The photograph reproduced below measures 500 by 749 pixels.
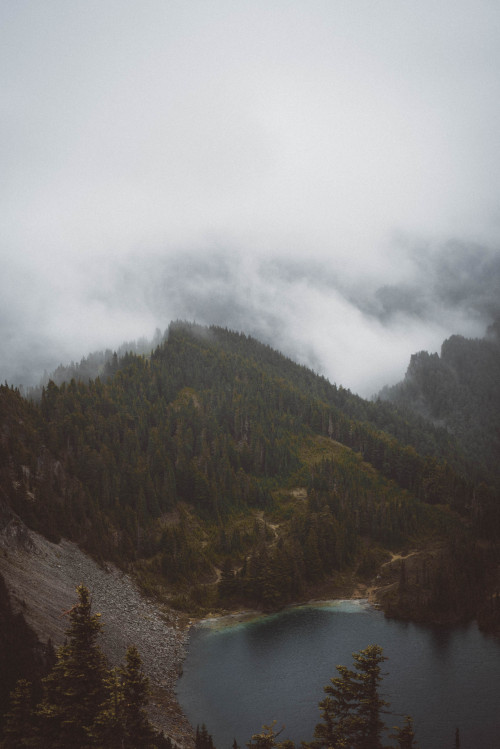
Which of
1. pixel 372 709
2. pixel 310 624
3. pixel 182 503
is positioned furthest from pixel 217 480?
pixel 372 709

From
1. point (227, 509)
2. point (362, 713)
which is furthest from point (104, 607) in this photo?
point (227, 509)

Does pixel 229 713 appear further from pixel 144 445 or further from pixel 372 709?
pixel 144 445

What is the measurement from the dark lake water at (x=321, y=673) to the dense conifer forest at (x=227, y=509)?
→ 10504 mm

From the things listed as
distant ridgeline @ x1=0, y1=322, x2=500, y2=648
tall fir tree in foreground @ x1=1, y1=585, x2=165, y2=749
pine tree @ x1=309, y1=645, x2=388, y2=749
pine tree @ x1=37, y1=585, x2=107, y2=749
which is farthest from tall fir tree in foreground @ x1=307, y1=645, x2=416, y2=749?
distant ridgeline @ x1=0, y1=322, x2=500, y2=648

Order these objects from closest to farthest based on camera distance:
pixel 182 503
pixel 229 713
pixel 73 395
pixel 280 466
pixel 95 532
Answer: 1. pixel 229 713
2. pixel 95 532
3. pixel 182 503
4. pixel 73 395
5. pixel 280 466

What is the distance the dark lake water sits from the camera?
226ft

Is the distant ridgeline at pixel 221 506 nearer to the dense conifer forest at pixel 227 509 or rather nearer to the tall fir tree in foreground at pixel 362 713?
the dense conifer forest at pixel 227 509

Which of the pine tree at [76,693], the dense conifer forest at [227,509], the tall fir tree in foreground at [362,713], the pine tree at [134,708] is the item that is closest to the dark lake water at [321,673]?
the dense conifer forest at [227,509]

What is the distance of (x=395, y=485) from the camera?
192 metres

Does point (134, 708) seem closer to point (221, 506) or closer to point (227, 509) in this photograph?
point (221, 506)

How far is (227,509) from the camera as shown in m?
163

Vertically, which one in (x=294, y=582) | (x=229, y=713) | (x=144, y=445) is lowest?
(x=229, y=713)

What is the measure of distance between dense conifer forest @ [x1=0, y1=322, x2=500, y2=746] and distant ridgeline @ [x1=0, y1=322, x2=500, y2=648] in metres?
0.45

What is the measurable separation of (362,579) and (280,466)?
6218cm
